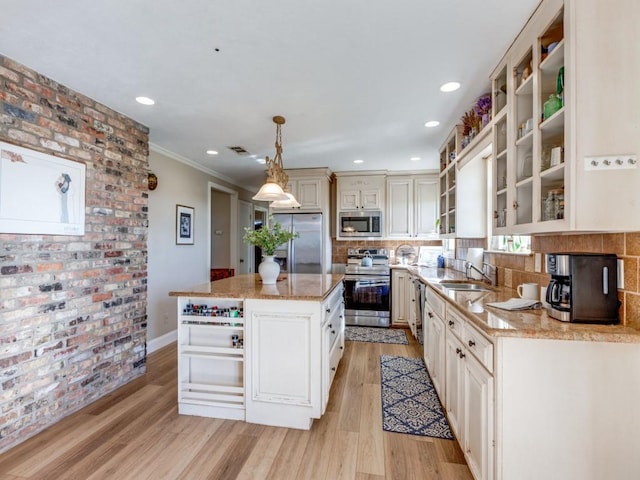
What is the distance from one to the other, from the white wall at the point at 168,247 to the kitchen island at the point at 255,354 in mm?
1684

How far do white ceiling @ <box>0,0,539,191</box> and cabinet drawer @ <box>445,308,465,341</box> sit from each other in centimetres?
165

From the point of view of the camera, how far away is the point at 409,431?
2.19 meters

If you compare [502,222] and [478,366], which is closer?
[478,366]

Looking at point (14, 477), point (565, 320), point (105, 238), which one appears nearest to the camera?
point (565, 320)

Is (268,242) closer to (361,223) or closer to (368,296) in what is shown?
(368,296)

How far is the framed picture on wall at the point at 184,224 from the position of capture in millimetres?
4274

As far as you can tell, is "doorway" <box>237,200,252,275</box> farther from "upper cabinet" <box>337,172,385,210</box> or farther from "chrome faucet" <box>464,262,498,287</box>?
"chrome faucet" <box>464,262,498,287</box>

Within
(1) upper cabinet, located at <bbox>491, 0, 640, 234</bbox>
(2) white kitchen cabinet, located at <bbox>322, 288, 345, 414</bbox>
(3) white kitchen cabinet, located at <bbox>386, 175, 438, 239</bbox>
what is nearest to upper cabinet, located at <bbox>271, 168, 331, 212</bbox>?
(3) white kitchen cabinet, located at <bbox>386, 175, 438, 239</bbox>

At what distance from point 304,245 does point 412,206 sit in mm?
1838

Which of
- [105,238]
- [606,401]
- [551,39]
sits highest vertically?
[551,39]

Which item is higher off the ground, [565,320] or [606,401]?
[565,320]

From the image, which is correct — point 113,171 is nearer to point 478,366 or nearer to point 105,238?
point 105,238

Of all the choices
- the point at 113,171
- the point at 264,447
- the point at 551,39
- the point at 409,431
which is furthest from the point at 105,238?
the point at 551,39

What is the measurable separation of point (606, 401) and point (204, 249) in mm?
4690
